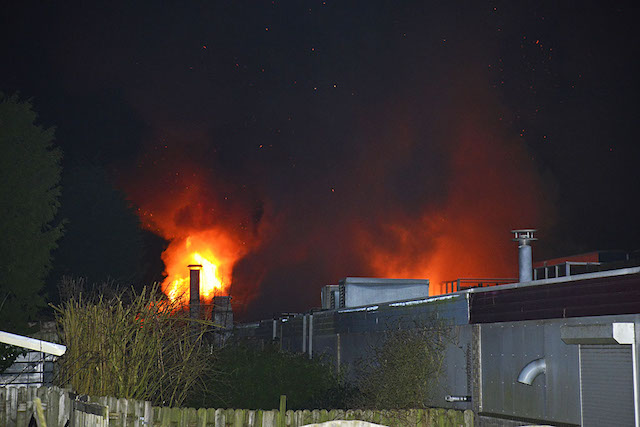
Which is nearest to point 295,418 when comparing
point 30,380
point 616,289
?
point 616,289

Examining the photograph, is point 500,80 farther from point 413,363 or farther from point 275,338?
point 413,363

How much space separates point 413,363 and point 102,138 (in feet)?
110

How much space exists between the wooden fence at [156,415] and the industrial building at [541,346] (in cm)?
91

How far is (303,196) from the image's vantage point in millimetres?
53969

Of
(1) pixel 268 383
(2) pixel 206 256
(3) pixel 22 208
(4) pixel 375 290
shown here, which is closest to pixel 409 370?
(1) pixel 268 383

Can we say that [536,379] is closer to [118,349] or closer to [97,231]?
[118,349]

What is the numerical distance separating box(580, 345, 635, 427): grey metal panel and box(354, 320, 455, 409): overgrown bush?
12.9 ft

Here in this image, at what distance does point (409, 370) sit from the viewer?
15.5m

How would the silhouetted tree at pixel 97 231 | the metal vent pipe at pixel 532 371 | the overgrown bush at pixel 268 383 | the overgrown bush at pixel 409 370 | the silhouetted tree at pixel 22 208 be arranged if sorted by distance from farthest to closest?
the silhouetted tree at pixel 97 231 < the silhouetted tree at pixel 22 208 < the overgrown bush at pixel 268 383 < the overgrown bush at pixel 409 370 < the metal vent pipe at pixel 532 371

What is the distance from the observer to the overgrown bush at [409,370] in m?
15.4

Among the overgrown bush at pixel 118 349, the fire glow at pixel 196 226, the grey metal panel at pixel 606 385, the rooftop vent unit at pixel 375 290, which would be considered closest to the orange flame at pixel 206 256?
the fire glow at pixel 196 226

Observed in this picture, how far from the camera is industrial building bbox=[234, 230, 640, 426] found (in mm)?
11180

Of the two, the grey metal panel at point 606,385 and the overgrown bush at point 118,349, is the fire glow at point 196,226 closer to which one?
the overgrown bush at point 118,349

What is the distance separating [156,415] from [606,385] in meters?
6.40
